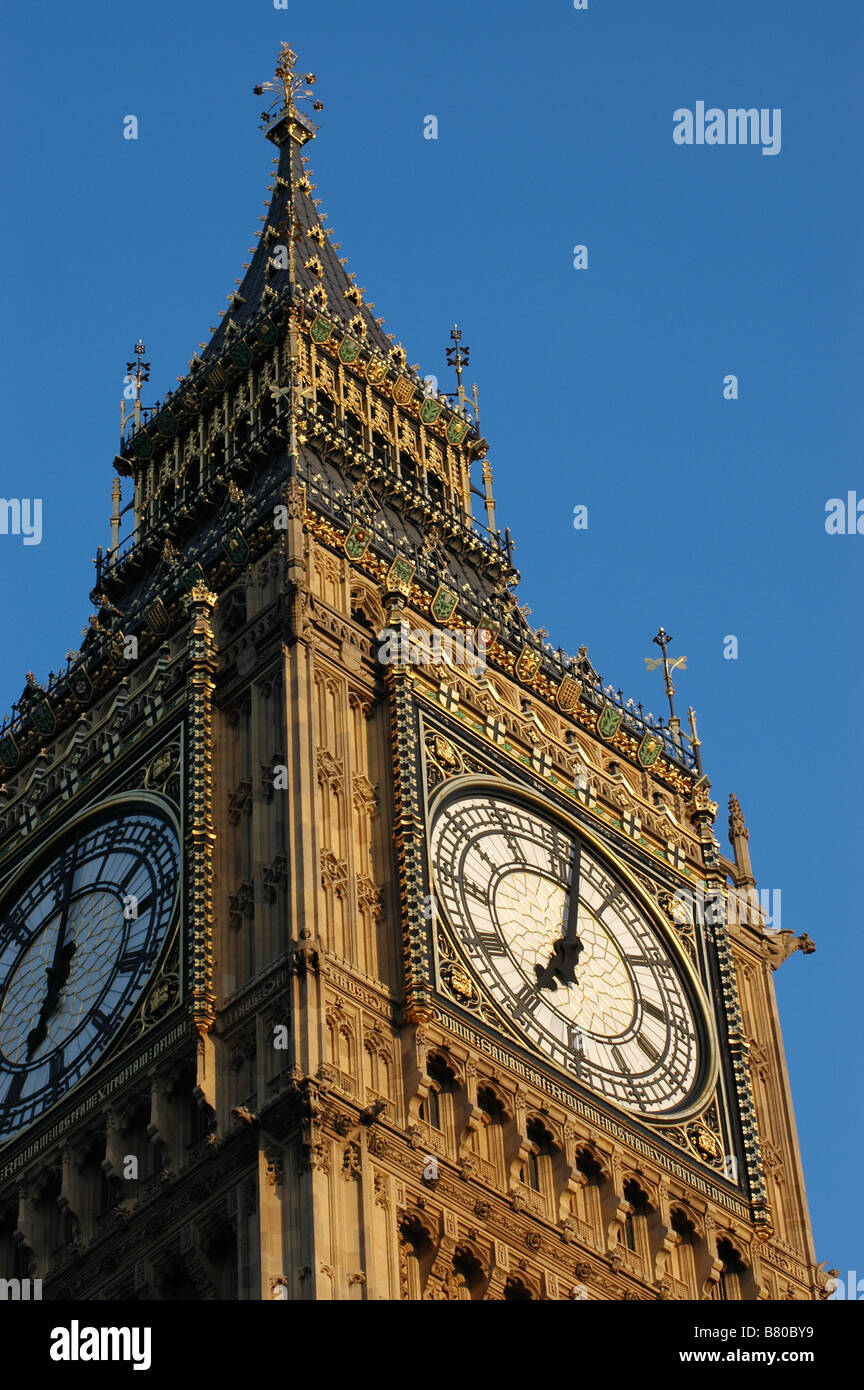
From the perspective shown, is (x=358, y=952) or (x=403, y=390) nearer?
(x=358, y=952)

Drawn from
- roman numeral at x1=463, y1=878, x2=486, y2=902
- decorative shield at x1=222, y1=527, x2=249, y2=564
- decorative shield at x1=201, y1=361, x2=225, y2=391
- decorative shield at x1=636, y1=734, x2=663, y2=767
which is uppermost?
decorative shield at x1=201, y1=361, x2=225, y2=391

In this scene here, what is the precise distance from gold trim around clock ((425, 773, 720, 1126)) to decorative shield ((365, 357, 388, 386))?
11.1 metres

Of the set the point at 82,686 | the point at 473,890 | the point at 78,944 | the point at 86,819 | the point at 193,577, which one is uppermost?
the point at 193,577

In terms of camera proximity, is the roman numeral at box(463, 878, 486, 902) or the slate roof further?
the slate roof

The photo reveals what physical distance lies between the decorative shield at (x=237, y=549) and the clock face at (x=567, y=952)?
484 cm

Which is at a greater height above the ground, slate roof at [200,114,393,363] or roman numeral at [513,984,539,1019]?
slate roof at [200,114,393,363]

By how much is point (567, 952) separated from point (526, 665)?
5869 mm

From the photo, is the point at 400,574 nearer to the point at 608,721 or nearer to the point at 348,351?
the point at 608,721

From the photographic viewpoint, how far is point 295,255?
54.2 metres

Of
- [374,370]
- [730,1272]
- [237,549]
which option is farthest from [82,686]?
[730,1272]

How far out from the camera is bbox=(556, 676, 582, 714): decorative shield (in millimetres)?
45531

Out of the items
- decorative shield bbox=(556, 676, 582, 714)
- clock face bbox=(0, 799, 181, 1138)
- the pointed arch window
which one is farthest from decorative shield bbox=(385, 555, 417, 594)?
the pointed arch window

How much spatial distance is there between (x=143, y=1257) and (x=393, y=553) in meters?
Answer: 12.5

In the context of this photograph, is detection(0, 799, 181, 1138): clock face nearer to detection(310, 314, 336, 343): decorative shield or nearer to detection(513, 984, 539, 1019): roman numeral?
detection(513, 984, 539, 1019): roman numeral
